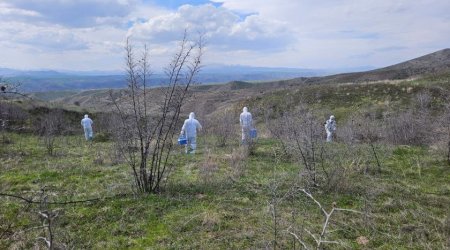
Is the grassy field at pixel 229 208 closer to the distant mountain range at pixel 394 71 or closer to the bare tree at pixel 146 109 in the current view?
the bare tree at pixel 146 109

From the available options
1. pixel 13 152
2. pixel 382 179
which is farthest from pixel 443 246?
pixel 13 152

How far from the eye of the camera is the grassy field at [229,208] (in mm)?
6133

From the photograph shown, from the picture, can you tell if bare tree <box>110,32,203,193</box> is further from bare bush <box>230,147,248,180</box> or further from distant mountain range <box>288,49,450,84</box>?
distant mountain range <box>288,49,450,84</box>

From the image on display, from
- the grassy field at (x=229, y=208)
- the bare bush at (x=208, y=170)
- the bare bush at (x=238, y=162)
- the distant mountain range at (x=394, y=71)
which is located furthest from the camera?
the distant mountain range at (x=394, y=71)

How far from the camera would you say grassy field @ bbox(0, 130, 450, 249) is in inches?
241

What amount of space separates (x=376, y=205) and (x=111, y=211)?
4798 millimetres

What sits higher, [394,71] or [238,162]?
[394,71]

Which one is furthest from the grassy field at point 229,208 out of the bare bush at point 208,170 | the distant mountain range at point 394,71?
the distant mountain range at point 394,71

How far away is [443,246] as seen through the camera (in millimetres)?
5590

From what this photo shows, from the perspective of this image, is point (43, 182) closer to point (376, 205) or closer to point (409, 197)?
point (376, 205)

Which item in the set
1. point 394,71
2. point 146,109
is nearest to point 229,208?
point 146,109

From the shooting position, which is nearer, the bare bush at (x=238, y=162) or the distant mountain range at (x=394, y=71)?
the bare bush at (x=238, y=162)

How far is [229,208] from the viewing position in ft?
24.3

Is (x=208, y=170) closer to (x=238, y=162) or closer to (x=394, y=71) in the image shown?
(x=238, y=162)
